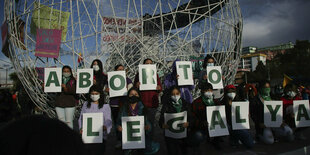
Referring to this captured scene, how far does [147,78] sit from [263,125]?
9.78ft

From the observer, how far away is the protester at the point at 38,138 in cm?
64

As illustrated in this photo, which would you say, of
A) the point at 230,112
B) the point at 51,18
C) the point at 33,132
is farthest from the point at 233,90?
the point at 51,18

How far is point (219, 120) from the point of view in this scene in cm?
427

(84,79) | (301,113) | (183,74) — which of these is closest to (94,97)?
(84,79)

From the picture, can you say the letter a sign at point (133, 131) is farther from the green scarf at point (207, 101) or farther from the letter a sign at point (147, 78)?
the green scarf at point (207, 101)

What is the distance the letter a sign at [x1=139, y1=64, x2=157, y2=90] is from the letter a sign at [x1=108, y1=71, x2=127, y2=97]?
1.30ft

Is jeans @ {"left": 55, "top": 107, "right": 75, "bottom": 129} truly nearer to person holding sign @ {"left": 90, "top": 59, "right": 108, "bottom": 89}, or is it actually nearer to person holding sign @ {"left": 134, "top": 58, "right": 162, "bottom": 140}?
person holding sign @ {"left": 90, "top": 59, "right": 108, "bottom": 89}

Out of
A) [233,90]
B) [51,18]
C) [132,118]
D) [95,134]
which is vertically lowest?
[95,134]

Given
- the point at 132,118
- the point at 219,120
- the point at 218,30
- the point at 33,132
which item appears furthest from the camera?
the point at 218,30

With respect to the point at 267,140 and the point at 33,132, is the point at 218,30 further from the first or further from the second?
the point at 33,132

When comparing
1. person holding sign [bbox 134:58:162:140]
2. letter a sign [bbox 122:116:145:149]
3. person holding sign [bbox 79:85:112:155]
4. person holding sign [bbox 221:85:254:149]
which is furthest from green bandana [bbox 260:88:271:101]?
person holding sign [bbox 79:85:112:155]

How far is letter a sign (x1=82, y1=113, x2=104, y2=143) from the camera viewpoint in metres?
3.79

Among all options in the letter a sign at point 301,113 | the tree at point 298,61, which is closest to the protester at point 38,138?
the letter a sign at point 301,113

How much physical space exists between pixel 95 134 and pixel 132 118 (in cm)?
78
